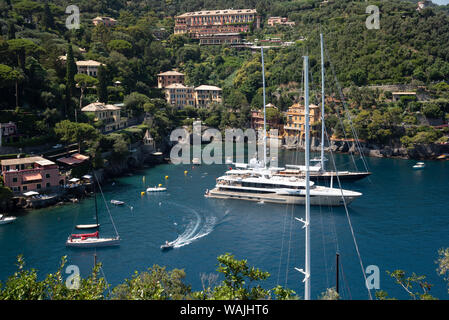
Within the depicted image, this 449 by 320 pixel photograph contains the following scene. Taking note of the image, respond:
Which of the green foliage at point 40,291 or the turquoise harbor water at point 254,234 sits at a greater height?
the green foliage at point 40,291

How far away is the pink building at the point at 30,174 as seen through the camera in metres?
49.5

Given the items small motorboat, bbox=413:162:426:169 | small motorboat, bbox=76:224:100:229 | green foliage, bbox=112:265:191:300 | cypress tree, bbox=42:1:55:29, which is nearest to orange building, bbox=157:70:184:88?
cypress tree, bbox=42:1:55:29

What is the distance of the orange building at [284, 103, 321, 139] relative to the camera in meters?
84.1

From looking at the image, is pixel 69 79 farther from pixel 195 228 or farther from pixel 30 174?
pixel 195 228

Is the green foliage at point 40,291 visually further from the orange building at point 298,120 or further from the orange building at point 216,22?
the orange building at point 216,22

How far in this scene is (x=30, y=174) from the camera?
166ft

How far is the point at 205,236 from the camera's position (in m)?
40.4

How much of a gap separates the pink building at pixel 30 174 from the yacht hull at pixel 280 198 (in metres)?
18.3

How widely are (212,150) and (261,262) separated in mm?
46022

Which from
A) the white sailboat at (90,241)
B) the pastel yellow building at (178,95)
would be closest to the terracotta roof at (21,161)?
the white sailboat at (90,241)

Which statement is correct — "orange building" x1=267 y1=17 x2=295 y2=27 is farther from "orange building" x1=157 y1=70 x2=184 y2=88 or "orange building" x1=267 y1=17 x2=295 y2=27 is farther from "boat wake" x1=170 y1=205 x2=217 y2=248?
"boat wake" x1=170 y1=205 x2=217 y2=248

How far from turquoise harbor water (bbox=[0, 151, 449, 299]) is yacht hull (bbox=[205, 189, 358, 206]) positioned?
1.01 m
